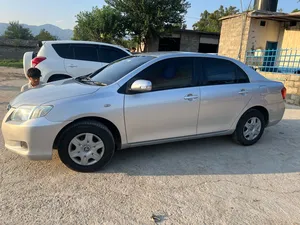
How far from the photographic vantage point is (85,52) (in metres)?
7.34

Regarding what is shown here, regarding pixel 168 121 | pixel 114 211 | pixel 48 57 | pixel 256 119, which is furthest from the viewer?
pixel 48 57

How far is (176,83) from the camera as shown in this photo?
3861 millimetres

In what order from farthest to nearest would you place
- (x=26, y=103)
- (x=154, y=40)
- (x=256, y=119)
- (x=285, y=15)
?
1. (x=154, y=40)
2. (x=285, y=15)
3. (x=256, y=119)
4. (x=26, y=103)

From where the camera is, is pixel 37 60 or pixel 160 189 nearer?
pixel 160 189

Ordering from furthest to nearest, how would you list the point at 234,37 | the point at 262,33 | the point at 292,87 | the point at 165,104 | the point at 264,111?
the point at 234,37, the point at 262,33, the point at 292,87, the point at 264,111, the point at 165,104

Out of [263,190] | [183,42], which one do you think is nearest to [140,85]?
[263,190]

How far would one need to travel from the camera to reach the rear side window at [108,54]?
A: 7531 millimetres

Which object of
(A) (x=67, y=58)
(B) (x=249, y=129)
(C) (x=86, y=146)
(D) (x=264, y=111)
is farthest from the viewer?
(A) (x=67, y=58)

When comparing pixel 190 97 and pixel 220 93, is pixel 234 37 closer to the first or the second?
pixel 220 93

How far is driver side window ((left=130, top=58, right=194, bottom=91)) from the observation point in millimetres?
3705

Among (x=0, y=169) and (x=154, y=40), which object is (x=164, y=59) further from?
(x=154, y=40)

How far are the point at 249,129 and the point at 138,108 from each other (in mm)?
2258

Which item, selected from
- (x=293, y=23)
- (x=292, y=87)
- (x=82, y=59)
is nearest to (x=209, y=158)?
(x=82, y=59)

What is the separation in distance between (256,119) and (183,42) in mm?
24022
